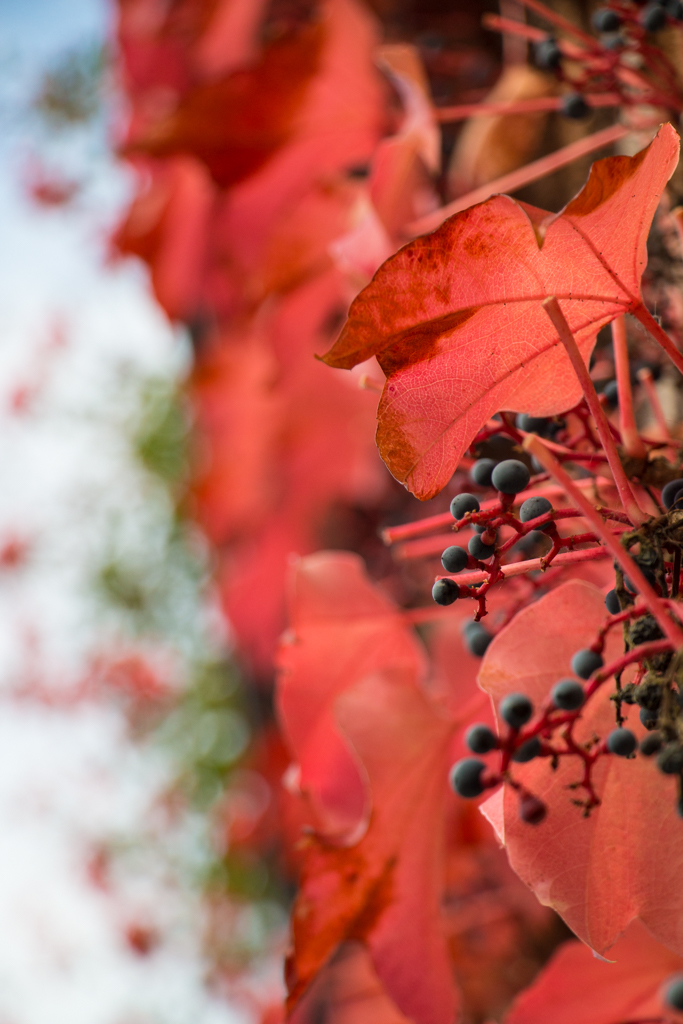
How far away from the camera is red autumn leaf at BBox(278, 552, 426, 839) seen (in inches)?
15.6

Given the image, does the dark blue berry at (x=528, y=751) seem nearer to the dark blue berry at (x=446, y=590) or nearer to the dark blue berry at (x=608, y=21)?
the dark blue berry at (x=446, y=590)

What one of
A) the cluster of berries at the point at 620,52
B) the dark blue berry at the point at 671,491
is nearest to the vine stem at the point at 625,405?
the dark blue berry at the point at 671,491

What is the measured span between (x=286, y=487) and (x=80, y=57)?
0.84 m

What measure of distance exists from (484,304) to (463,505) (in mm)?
53

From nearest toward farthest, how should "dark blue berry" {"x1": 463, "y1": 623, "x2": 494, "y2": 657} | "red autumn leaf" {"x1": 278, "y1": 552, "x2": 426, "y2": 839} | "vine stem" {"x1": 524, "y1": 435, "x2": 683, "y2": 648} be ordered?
"vine stem" {"x1": 524, "y1": 435, "x2": 683, "y2": 648}, "dark blue berry" {"x1": 463, "y1": 623, "x2": 494, "y2": 657}, "red autumn leaf" {"x1": 278, "y1": 552, "x2": 426, "y2": 839}

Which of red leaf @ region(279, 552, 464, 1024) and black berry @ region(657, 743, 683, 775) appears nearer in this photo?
black berry @ region(657, 743, 683, 775)

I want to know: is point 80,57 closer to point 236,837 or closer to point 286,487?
point 286,487

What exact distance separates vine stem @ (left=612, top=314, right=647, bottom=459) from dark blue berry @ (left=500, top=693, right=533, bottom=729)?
9cm

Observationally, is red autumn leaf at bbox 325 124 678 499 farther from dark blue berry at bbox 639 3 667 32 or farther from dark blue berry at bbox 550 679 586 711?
dark blue berry at bbox 639 3 667 32

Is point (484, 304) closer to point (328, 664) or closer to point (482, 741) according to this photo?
point (482, 741)

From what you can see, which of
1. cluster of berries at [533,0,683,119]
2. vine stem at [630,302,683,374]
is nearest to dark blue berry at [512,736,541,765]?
vine stem at [630,302,683,374]

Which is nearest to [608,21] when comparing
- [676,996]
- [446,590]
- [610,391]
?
[610,391]

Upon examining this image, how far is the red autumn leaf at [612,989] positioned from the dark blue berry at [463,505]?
20 cm

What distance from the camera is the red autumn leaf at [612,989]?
31cm
